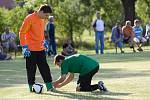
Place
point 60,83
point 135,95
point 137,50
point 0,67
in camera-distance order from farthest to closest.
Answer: point 137,50 < point 0,67 < point 60,83 < point 135,95

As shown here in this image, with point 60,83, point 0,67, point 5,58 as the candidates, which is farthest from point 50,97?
point 5,58

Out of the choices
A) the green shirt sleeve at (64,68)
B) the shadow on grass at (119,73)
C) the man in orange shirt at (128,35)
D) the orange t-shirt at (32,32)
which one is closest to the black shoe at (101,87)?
the green shirt sleeve at (64,68)

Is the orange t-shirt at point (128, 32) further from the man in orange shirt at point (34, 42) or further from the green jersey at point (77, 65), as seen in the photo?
the green jersey at point (77, 65)

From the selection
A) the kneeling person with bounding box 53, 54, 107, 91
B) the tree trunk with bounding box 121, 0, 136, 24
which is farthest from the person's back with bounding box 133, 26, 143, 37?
the kneeling person with bounding box 53, 54, 107, 91

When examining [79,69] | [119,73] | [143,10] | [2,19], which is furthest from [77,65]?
[143,10]

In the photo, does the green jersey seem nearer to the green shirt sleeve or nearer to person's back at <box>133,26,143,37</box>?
the green shirt sleeve

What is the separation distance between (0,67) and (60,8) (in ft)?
88.7

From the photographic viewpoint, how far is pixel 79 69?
38.4 ft

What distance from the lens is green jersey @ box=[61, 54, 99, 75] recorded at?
37.9ft

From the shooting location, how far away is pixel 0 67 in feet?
64.2

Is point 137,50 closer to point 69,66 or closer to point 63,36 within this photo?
point 69,66

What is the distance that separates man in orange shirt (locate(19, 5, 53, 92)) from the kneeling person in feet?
2.00

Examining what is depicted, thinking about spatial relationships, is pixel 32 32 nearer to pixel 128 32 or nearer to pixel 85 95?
pixel 85 95

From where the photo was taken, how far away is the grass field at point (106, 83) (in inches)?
445
